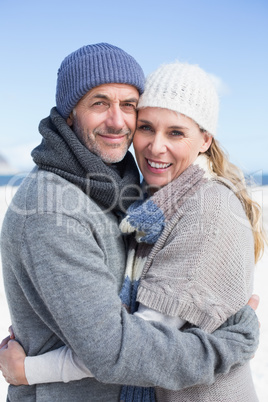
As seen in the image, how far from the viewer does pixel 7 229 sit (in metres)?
1.62

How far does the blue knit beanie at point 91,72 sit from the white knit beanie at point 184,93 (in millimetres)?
93

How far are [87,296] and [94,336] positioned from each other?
14 centimetres

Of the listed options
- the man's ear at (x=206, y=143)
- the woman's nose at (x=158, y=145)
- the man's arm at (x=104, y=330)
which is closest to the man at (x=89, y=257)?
the man's arm at (x=104, y=330)

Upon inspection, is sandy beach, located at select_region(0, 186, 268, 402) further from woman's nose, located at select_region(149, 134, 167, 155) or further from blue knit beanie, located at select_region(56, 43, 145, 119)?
blue knit beanie, located at select_region(56, 43, 145, 119)

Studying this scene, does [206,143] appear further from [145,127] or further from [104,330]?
[104,330]

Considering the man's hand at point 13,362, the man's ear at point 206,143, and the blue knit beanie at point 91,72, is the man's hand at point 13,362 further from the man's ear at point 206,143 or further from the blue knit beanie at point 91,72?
the man's ear at point 206,143

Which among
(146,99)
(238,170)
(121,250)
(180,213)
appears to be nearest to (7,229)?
(121,250)

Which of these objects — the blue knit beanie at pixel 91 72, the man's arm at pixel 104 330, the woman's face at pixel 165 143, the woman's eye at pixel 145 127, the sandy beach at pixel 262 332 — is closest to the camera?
the man's arm at pixel 104 330

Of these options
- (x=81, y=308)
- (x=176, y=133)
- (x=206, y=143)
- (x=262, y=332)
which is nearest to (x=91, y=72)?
(x=176, y=133)

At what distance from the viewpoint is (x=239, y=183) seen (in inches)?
83.7

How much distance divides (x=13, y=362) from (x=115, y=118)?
3.89ft

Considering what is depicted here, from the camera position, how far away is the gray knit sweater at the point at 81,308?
1.41 meters

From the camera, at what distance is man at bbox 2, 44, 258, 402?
142 centimetres

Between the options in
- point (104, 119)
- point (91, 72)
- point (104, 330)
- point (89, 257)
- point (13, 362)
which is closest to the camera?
point (104, 330)
